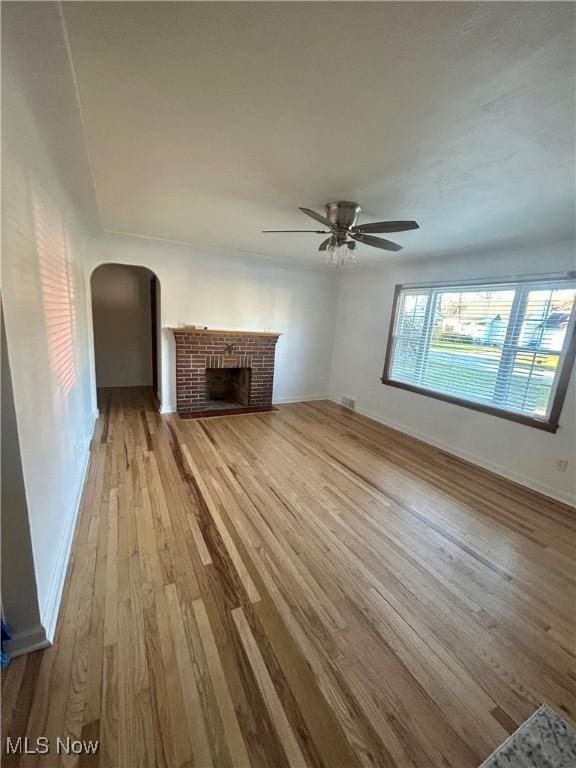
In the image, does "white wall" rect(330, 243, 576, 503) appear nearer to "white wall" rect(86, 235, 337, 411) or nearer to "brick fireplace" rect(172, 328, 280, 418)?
"white wall" rect(86, 235, 337, 411)

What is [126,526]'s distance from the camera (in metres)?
1.99

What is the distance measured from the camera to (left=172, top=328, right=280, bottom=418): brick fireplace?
13.5ft

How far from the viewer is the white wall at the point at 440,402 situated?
274 centimetres

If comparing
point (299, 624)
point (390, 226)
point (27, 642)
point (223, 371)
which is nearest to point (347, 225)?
point (390, 226)

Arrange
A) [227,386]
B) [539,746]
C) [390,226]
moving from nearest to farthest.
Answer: [539,746]
[390,226]
[227,386]

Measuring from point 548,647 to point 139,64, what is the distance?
306 centimetres

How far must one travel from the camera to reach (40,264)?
4.92 ft

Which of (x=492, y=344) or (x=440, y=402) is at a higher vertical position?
(x=492, y=344)

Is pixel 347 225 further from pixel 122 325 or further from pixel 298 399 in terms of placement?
pixel 122 325

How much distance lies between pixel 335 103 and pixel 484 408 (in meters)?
3.18

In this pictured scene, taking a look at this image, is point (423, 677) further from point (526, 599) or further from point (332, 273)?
point (332, 273)

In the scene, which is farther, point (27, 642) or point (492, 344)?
point (492, 344)

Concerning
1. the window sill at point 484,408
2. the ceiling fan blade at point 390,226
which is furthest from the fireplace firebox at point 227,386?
the ceiling fan blade at point 390,226

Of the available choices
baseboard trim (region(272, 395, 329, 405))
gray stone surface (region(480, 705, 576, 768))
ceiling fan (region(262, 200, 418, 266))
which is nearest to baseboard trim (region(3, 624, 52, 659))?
gray stone surface (region(480, 705, 576, 768))
